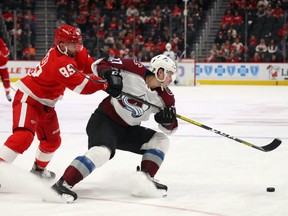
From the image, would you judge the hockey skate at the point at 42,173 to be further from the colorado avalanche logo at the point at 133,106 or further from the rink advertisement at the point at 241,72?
the rink advertisement at the point at 241,72

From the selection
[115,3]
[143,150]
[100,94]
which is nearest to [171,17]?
[115,3]

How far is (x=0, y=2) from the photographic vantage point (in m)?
20.0

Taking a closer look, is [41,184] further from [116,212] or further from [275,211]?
[275,211]

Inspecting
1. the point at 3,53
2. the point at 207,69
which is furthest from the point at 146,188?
the point at 207,69

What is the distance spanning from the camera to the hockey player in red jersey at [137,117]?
374cm

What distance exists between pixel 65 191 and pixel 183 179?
1096 mm

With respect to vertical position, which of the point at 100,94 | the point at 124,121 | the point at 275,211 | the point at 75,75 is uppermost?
the point at 75,75

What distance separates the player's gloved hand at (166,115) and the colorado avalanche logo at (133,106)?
120 millimetres

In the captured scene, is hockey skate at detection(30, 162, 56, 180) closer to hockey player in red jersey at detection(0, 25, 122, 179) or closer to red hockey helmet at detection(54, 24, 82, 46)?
hockey player in red jersey at detection(0, 25, 122, 179)

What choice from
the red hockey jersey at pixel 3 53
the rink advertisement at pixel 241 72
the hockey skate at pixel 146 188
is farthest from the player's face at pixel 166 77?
the rink advertisement at pixel 241 72

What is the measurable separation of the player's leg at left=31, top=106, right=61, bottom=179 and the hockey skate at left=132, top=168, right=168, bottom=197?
73 cm

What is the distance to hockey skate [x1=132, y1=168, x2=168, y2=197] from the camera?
3701 millimetres

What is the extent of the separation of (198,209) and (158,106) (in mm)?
737

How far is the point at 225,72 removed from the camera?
55.0ft
